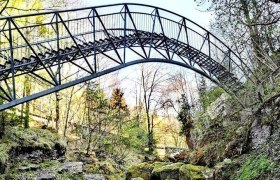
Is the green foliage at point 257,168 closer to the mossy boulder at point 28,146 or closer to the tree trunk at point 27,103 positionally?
the mossy boulder at point 28,146

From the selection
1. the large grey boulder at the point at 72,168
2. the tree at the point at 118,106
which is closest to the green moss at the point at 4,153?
the large grey boulder at the point at 72,168

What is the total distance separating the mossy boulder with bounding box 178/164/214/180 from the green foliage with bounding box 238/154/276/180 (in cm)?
291

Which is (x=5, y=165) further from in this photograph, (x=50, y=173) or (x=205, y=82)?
(x=205, y=82)

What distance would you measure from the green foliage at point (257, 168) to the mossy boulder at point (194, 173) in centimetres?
291

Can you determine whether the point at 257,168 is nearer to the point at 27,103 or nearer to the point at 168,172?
the point at 168,172

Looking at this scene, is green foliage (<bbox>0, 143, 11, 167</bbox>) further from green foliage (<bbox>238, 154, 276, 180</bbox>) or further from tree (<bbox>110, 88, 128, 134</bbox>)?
tree (<bbox>110, 88, 128, 134</bbox>)

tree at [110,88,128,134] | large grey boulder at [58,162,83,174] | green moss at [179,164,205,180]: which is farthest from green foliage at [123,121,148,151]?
green moss at [179,164,205,180]

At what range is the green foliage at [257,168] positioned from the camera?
211 inches

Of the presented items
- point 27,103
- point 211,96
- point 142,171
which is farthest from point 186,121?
point 27,103

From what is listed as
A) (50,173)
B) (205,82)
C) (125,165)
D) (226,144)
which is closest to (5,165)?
(50,173)

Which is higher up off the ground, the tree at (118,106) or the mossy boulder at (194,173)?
the tree at (118,106)

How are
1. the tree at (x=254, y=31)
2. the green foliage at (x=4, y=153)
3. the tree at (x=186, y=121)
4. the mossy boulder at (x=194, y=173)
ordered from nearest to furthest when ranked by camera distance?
the tree at (x=254, y=31), the mossy boulder at (x=194, y=173), the green foliage at (x=4, y=153), the tree at (x=186, y=121)

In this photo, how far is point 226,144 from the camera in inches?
374

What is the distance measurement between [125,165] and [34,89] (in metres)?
8.26
